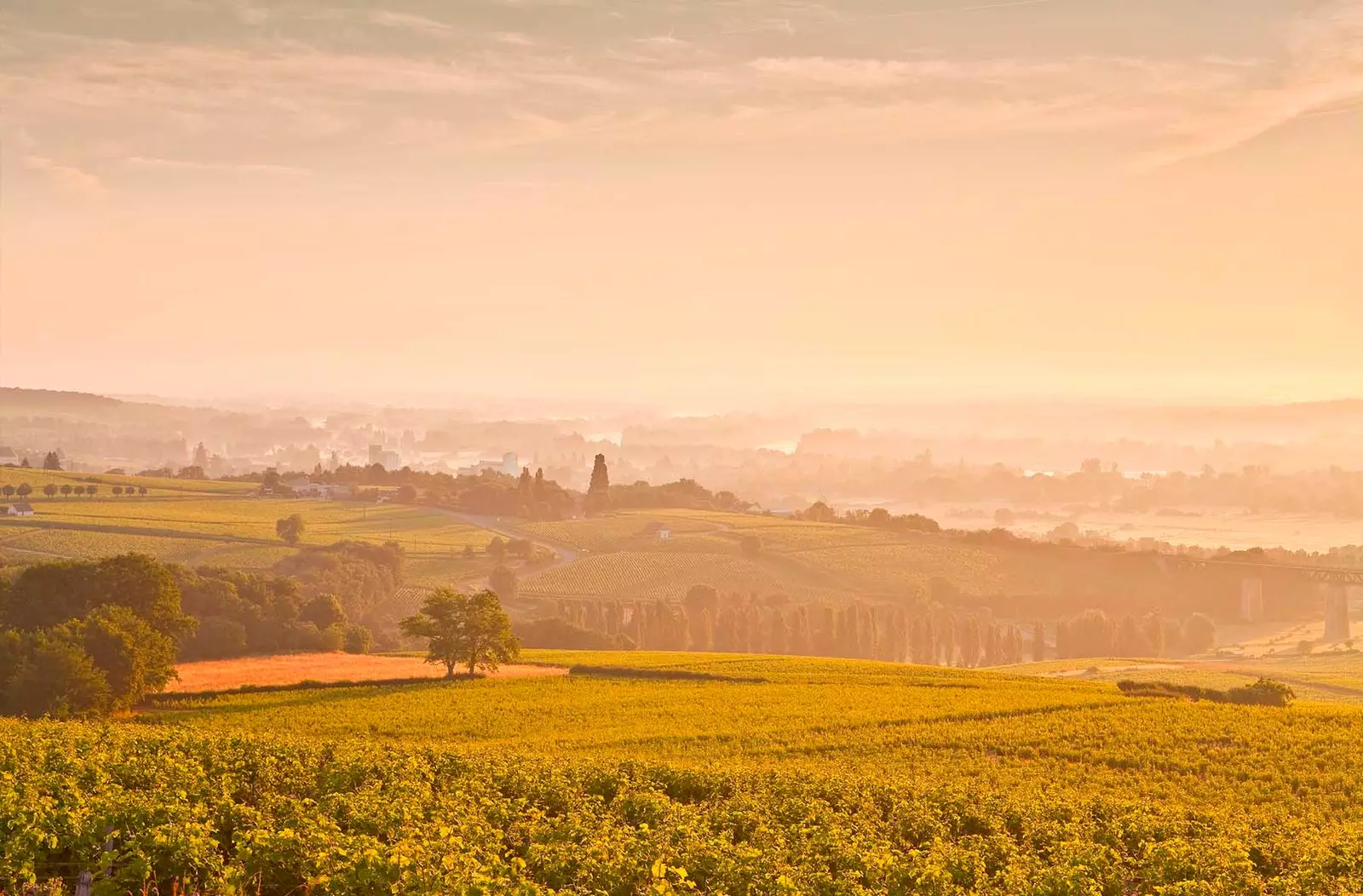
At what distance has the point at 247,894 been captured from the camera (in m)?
22.2

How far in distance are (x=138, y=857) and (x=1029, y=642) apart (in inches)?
6335

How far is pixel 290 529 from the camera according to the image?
178 meters

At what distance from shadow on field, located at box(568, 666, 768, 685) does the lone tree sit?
6.40m

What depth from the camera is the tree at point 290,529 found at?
175875 millimetres

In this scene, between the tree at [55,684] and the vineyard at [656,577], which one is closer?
the tree at [55,684]

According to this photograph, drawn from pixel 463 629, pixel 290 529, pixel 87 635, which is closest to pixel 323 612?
pixel 463 629

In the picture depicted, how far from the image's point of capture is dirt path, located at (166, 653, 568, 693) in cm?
6956

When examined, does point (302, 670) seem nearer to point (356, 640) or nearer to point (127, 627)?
point (127, 627)

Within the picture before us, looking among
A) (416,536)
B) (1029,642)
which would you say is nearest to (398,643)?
(416,536)

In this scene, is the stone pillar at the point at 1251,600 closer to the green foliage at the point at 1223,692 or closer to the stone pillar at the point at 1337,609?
the stone pillar at the point at 1337,609

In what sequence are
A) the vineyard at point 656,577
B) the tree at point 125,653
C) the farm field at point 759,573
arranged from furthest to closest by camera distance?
1. the farm field at point 759,573
2. the vineyard at point 656,577
3. the tree at point 125,653

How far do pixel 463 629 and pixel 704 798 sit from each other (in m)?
42.1

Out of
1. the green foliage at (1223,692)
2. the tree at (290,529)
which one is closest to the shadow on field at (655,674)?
the green foliage at (1223,692)

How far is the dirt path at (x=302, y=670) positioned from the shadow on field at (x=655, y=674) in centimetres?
195
